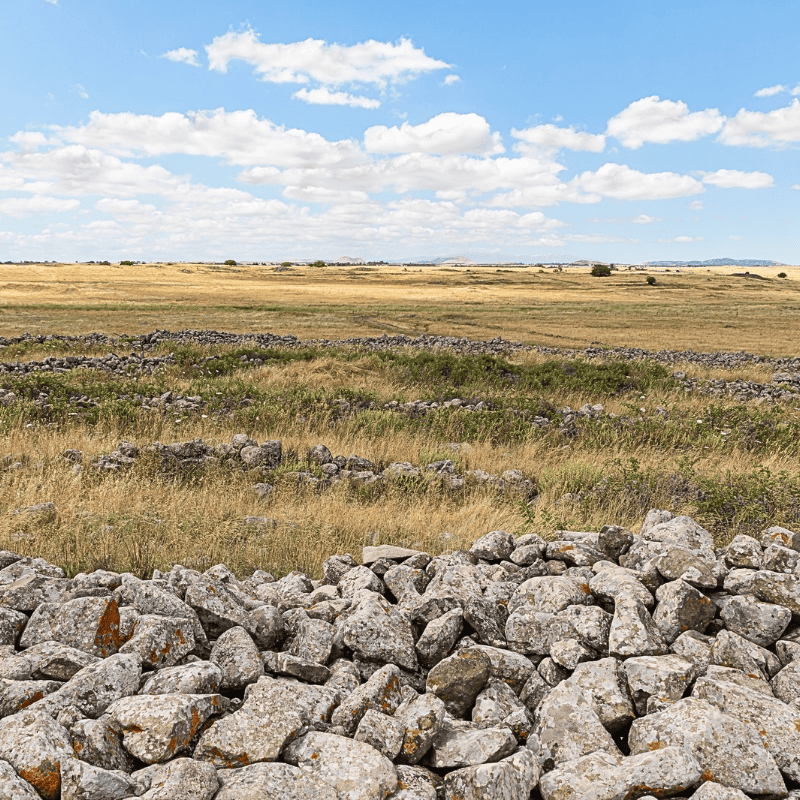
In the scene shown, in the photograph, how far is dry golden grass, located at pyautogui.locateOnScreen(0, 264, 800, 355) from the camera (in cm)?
3828

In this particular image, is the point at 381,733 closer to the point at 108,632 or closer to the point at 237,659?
the point at 237,659

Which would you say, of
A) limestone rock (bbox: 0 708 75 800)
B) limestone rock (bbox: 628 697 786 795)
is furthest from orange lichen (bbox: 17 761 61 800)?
limestone rock (bbox: 628 697 786 795)

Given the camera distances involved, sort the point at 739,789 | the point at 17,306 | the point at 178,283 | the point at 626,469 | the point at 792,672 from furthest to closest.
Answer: the point at 178,283, the point at 17,306, the point at 626,469, the point at 792,672, the point at 739,789

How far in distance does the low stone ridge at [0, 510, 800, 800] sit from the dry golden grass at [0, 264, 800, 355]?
29962 millimetres

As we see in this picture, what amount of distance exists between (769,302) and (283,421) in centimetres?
7879

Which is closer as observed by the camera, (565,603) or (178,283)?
(565,603)

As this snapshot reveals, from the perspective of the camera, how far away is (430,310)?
57.5 metres

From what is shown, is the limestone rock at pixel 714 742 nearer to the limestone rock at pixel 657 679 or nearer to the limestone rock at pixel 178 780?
the limestone rock at pixel 657 679

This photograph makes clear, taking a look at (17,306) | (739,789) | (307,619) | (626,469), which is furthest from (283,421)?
(17,306)

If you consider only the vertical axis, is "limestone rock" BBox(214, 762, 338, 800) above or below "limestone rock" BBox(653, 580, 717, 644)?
below

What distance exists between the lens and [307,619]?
4.30 meters

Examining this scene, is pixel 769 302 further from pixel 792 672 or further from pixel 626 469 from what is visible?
pixel 792 672

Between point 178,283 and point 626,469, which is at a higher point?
point 178,283

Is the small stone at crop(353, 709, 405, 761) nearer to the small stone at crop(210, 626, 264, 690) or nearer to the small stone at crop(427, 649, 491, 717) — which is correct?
the small stone at crop(427, 649, 491, 717)
